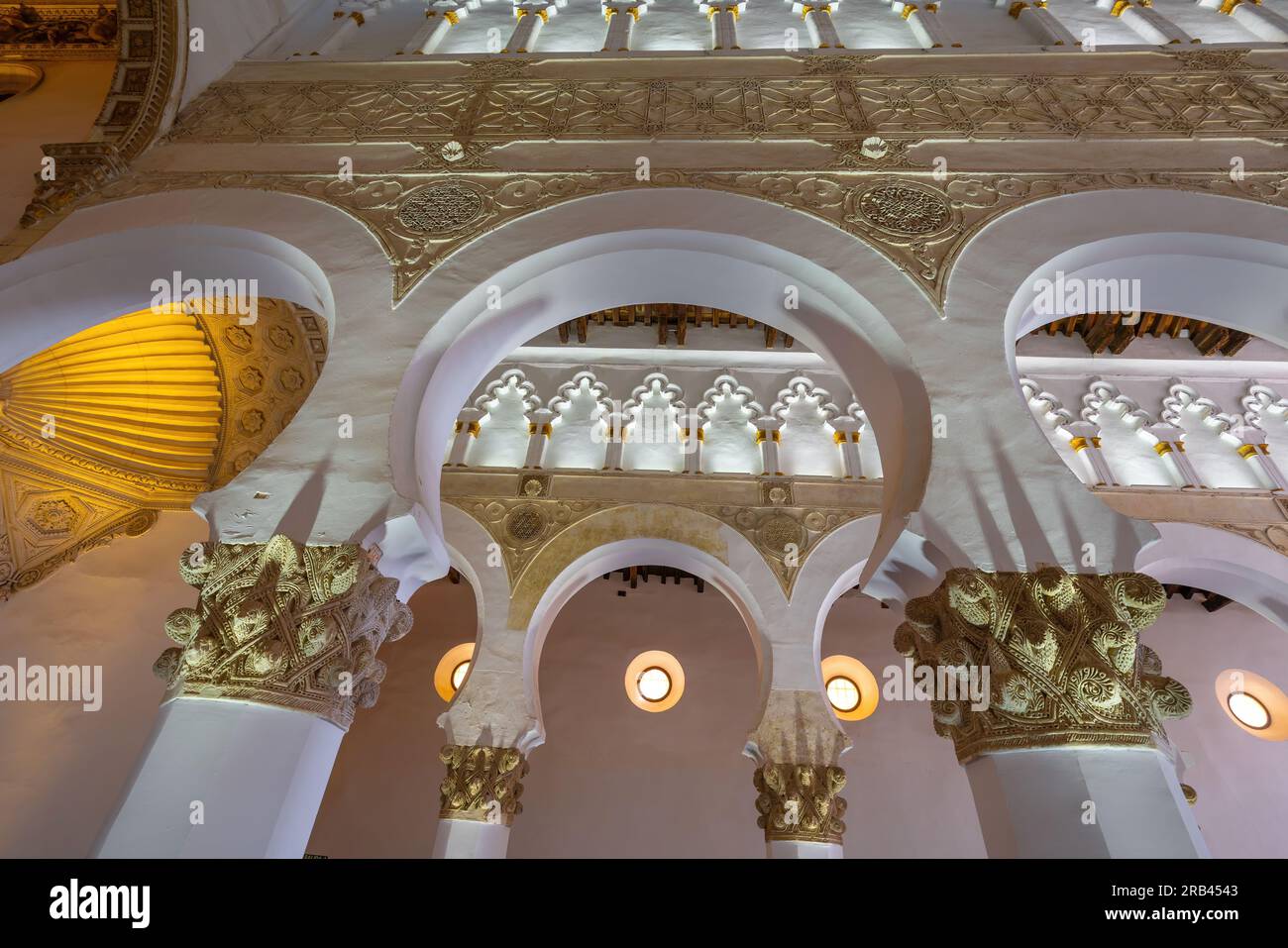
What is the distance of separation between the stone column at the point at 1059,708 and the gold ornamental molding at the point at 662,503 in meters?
2.88

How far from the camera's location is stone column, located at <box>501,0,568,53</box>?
460cm

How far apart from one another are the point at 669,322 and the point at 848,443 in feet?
6.12

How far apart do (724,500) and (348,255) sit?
10.3ft

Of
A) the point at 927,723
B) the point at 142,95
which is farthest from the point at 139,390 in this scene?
the point at 927,723

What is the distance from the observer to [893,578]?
2.52 meters

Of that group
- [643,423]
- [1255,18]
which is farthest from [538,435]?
[1255,18]

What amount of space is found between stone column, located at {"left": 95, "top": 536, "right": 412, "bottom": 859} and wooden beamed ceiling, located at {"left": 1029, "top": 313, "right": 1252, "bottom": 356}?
5.64 meters

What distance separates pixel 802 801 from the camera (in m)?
4.20

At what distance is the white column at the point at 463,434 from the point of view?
5.57 meters

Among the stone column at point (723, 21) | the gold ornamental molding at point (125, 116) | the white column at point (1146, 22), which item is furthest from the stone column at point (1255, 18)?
the gold ornamental molding at point (125, 116)

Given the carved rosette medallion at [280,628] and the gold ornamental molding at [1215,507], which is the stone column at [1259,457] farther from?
the carved rosette medallion at [280,628]

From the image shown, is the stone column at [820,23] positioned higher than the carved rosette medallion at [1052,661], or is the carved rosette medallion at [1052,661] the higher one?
the stone column at [820,23]
